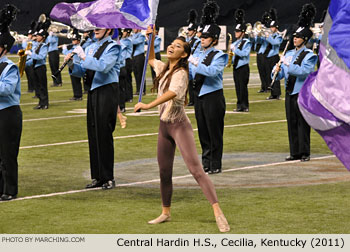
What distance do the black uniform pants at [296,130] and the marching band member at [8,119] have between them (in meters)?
4.65

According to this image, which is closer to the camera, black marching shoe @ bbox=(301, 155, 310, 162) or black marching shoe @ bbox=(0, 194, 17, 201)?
black marching shoe @ bbox=(0, 194, 17, 201)

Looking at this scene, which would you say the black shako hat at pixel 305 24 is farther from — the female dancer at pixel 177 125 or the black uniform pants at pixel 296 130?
the female dancer at pixel 177 125

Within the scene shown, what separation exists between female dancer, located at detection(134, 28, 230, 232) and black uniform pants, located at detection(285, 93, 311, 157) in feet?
16.2

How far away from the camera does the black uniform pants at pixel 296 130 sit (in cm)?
1407

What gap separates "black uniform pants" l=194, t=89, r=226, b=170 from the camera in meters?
13.1

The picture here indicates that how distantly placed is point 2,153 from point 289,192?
3.27 metres

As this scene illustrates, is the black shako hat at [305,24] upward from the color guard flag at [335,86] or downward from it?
downward

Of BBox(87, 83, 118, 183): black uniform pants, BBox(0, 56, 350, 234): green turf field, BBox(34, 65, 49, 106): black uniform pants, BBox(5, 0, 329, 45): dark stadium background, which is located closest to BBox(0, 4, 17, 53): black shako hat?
BBox(87, 83, 118, 183): black uniform pants

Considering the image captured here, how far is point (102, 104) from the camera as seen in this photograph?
11727 millimetres

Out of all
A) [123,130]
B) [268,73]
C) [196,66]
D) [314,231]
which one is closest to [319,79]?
[314,231]

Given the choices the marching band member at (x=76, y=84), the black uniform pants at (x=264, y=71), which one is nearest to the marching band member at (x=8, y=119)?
the marching band member at (x=76, y=84)

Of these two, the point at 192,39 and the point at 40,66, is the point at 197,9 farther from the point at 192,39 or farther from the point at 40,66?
the point at 40,66

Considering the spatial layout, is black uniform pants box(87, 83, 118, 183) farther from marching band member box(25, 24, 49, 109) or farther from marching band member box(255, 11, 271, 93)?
marching band member box(255, 11, 271, 93)

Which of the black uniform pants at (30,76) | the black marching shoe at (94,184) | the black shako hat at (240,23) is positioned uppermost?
the black marching shoe at (94,184)
